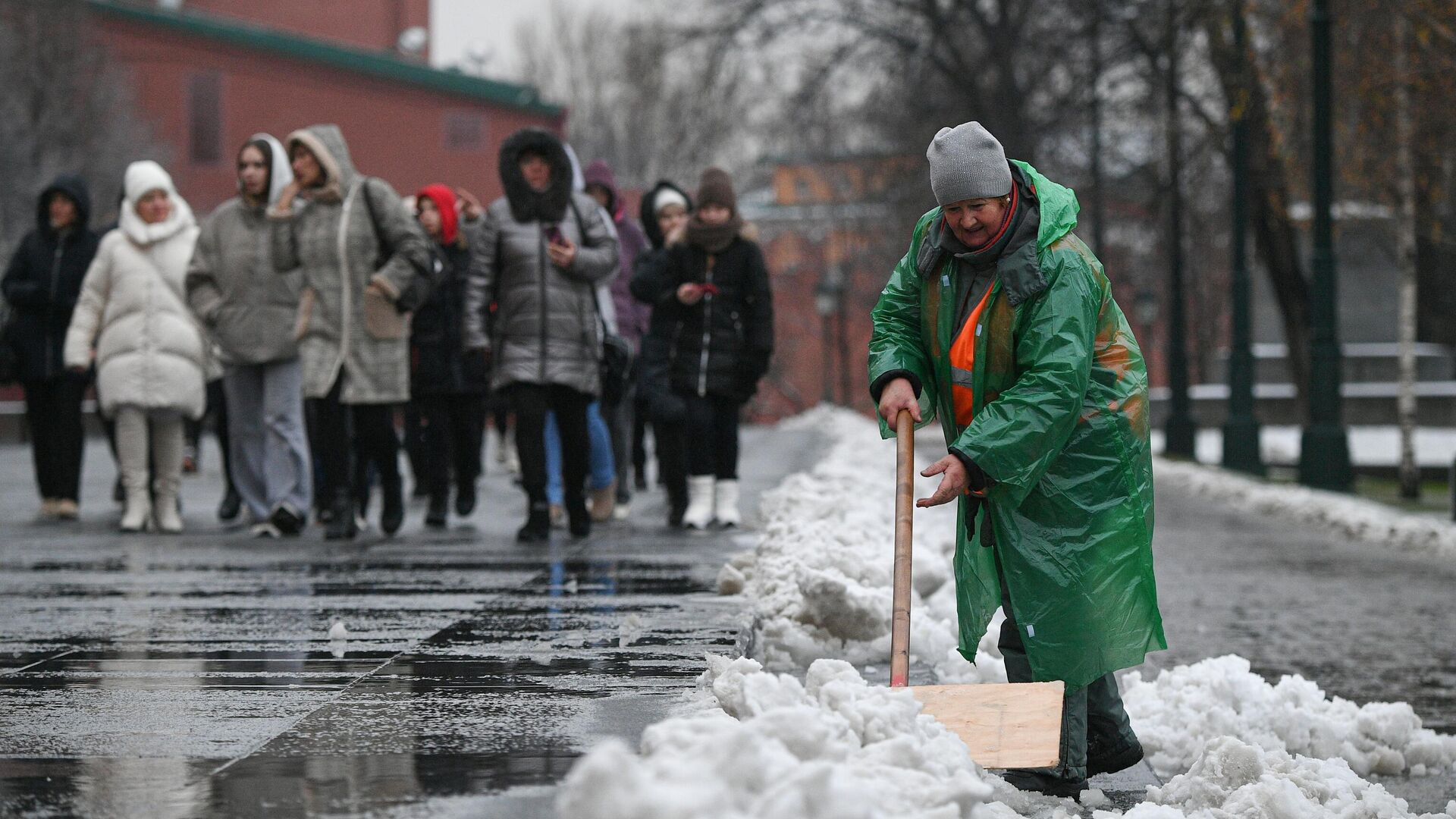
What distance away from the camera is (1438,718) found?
679cm

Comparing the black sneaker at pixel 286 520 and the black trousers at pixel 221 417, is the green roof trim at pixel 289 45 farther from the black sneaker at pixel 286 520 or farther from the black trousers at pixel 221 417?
the black sneaker at pixel 286 520

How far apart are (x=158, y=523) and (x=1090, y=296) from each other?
677 centimetres

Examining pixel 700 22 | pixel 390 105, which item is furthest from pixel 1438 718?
pixel 390 105

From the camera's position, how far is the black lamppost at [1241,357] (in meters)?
22.0

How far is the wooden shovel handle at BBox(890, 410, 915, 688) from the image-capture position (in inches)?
182

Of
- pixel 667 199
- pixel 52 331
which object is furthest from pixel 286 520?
pixel 667 199

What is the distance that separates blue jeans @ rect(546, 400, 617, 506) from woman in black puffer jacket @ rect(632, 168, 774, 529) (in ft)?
2.23

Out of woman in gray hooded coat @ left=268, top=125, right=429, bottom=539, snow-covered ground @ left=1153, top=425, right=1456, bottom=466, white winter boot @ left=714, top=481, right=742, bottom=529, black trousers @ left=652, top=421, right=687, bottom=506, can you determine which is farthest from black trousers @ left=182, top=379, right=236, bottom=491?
snow-covered ground @ left=1153, top=425, right=1456, bottom=466

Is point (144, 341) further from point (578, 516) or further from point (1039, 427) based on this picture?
point (1039, 427)

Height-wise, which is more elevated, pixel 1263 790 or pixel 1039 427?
pixel 1039 427

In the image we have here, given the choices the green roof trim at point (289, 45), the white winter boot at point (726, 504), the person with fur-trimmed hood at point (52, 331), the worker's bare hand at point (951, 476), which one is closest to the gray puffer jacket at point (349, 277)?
the white winter boot at point (726, 504)

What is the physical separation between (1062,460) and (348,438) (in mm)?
5557

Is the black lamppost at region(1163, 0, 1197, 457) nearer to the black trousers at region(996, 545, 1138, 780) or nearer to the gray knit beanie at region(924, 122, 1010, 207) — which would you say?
the black trousers at region(996, 545, 1138, 780)

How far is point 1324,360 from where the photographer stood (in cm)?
1752
